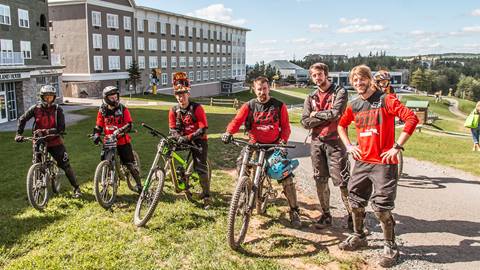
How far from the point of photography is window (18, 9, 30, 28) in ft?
118

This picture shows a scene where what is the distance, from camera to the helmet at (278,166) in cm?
643

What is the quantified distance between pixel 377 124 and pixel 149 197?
387 cm

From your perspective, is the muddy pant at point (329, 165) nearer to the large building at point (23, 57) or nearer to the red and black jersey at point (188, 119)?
the red and black jersey at point (188, 119)

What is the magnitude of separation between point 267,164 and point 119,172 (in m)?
3.57

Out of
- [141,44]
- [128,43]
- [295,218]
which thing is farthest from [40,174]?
[141,44]

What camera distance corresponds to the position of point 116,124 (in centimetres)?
794

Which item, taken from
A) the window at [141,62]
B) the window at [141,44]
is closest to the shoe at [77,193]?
the window at [141,62]

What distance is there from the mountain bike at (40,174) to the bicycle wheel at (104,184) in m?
1.18

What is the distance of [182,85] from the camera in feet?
24.1

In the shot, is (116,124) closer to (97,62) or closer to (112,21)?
(97,62)

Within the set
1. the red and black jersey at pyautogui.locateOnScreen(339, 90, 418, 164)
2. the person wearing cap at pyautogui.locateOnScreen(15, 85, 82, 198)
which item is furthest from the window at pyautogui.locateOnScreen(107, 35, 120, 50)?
the red and black jersey at pyautogui.locateOnScreen(339, 90, 418, 164)

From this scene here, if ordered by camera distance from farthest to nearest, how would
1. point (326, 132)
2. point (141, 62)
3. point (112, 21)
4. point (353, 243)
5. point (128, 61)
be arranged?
point (141, 62) < point (128, 61) < point (112, 21) < point (326, 132) < point (353, 243)

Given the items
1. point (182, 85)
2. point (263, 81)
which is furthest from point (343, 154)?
point (182, 85)

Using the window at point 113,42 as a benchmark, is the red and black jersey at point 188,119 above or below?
below
